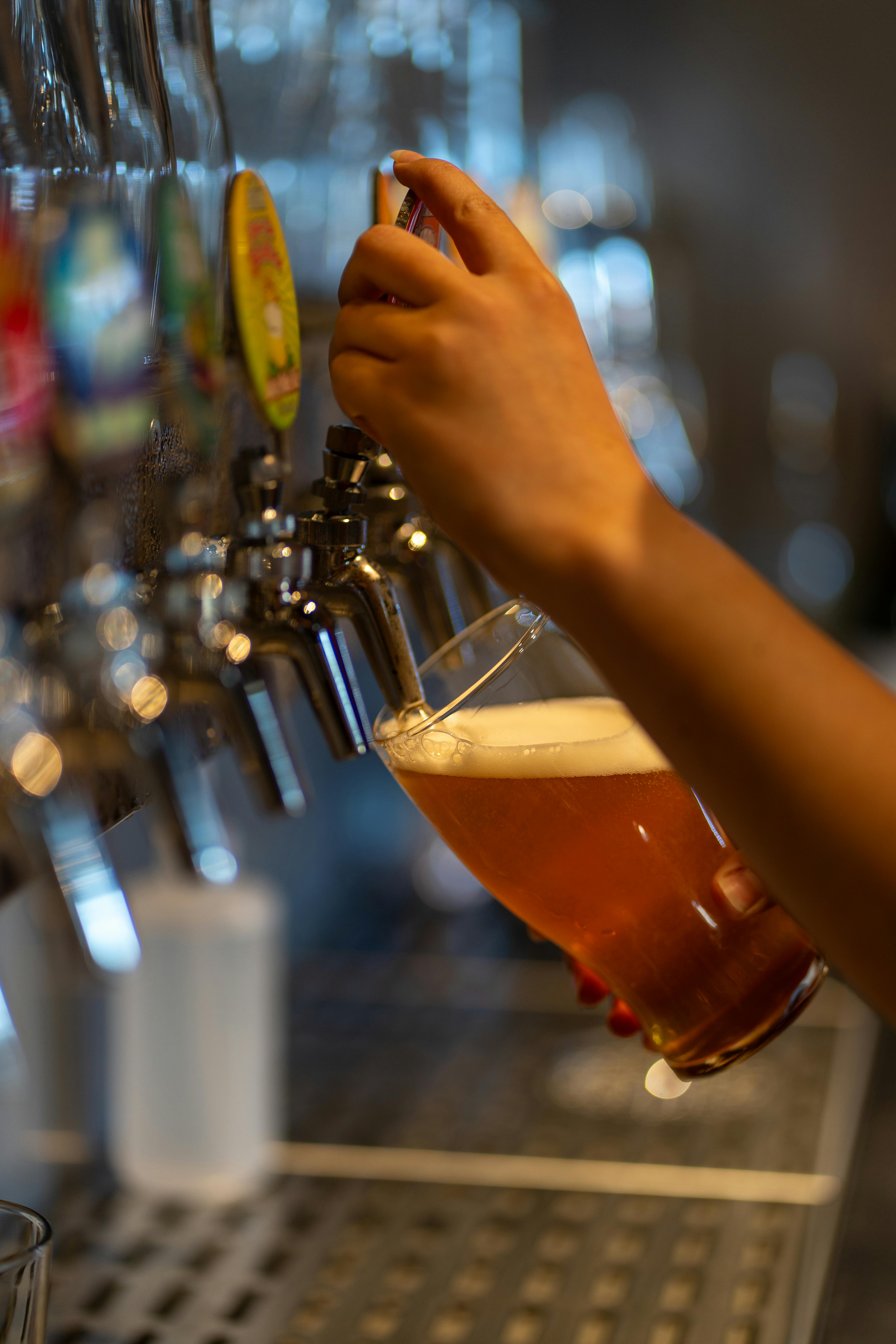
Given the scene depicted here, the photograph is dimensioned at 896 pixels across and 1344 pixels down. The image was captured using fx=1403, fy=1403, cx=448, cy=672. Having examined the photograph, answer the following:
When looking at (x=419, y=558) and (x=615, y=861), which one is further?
(x=419, y=558)

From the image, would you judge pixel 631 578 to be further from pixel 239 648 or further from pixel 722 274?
pixel 722 274

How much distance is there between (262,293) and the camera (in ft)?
2.08

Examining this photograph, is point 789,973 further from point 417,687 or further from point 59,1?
point 59,1

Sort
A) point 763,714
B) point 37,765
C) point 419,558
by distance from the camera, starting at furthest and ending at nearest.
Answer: point 419,558 → point 37,765 → point 763,714

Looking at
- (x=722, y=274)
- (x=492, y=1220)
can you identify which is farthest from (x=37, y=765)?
(x=722, y=274)

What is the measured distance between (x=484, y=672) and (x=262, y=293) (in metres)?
→ 0.22

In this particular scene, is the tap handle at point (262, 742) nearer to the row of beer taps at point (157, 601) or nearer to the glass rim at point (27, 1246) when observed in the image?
the row of beer taps at point (157, 601)

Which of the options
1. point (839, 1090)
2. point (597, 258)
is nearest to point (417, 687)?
point (839, 1090)

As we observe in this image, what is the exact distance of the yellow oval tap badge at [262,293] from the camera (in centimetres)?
62

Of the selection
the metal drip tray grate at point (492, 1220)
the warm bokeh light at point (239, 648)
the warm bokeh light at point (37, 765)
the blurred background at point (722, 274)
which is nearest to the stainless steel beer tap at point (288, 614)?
the warm bokeh light at point (239, 648)

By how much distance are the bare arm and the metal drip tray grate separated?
54 centimetres

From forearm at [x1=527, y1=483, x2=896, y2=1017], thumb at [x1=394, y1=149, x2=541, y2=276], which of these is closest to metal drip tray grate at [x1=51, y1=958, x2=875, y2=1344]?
forearm at [x1=527, y1=483, x2=896, y2=1017]

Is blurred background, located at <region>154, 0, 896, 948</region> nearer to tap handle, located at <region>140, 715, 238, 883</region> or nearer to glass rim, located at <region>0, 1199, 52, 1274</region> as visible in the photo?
tap handle, located at <region>140, 715, 238, 883</region>

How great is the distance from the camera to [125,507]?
2.01ft
